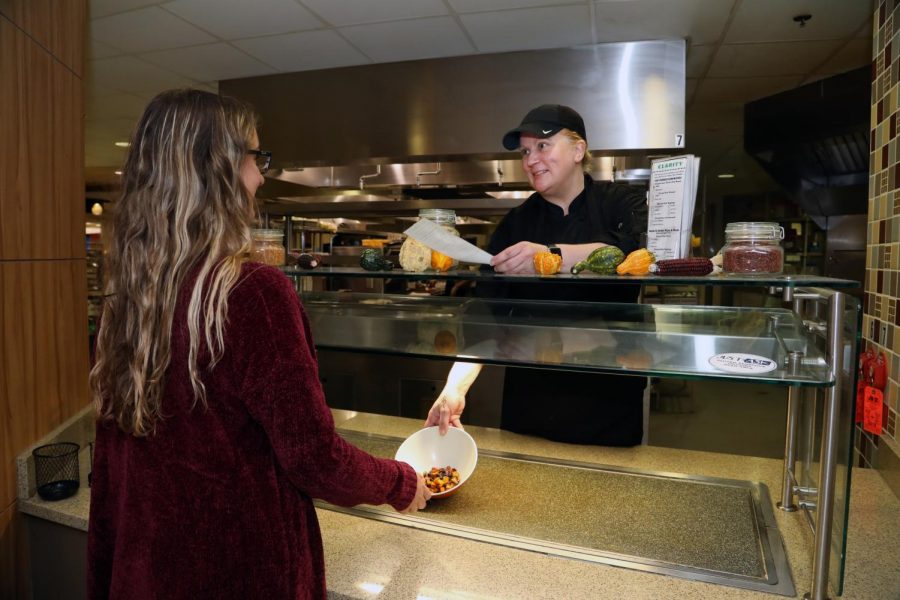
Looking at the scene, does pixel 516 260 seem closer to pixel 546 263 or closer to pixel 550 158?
pixel 546 263

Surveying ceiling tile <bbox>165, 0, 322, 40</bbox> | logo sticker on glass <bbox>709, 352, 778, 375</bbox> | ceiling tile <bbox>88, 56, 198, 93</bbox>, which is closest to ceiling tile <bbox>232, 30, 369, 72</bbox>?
ceiling tile <bbox>165, 0, 322, 40</bbox>

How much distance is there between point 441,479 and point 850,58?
3.73 m

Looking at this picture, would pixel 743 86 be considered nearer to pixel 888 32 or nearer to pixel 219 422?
pixel 888 32

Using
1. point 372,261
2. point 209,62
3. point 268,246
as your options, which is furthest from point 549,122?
point 209,62

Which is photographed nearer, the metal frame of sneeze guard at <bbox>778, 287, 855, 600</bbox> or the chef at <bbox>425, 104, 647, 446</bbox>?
the metal frame of sneeze guard at <bbox>778, 287, 855, 600</bbox>

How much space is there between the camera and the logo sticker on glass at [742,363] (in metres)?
0.93

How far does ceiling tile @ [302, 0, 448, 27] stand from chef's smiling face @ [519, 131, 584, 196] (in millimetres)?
1202

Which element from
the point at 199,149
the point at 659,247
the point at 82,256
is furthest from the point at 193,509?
the point at 82,256

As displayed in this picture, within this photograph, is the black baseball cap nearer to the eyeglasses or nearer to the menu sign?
the menu sign

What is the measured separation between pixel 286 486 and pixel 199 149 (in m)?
0.56

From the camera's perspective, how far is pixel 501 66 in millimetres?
3570

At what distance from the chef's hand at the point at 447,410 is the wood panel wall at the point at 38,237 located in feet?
3.84

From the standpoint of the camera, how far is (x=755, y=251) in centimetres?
108

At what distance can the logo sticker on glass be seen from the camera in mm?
929
